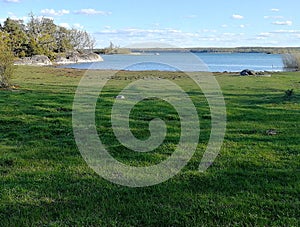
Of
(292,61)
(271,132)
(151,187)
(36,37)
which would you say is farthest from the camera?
(36,37)

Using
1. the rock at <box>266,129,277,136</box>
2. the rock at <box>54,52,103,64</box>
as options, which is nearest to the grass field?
the rock at <box>266,129,277,136</box>

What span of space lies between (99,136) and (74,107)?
560cm

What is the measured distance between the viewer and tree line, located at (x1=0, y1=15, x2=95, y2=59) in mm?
93688

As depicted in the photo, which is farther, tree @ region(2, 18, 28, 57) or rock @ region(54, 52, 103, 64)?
rock @ region(54, 52, 103, 64)

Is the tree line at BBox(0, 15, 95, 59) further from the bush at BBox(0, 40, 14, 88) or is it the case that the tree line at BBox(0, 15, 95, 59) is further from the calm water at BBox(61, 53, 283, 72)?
the bush at BBox(0, 40, 14, 88)

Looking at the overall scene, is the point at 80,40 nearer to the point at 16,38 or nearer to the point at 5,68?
the point at 16,38

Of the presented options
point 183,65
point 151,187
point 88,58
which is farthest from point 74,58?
point 151,187

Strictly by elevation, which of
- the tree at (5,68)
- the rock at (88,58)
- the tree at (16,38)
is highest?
the tree at (16,38)

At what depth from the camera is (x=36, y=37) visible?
109m

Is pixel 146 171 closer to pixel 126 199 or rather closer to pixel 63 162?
pixel 126 199

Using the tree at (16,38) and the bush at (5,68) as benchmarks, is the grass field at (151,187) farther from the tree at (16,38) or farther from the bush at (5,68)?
the tree at (16,38)

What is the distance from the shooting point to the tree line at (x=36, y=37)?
9369 centimetres

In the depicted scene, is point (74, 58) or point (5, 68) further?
point (74, 58)

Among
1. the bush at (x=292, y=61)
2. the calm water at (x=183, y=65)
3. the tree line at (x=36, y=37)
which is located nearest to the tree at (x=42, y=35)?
the tree line at (x=36, y=37)
